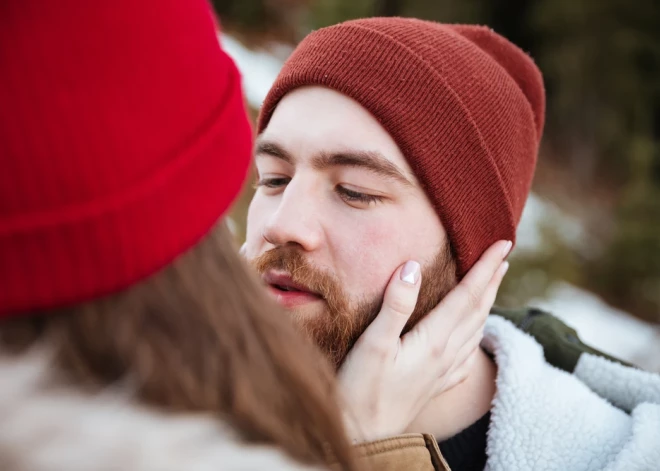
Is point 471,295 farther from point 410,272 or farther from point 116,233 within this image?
point 116,233

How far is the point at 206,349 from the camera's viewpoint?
2.84 ft

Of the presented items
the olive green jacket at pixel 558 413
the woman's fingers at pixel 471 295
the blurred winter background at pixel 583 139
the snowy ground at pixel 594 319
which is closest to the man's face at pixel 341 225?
the woman's fingers at pixel 471 295

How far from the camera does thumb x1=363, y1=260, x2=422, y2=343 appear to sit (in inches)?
72.1

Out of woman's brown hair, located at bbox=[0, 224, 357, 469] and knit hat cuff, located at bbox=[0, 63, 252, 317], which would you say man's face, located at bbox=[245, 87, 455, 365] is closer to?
woman's brown hair, located at bbox=[0, 224, 357, 469]

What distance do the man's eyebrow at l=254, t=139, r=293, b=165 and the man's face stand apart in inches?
0.7

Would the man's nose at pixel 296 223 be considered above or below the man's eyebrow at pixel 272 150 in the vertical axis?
below

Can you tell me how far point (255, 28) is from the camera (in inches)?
706

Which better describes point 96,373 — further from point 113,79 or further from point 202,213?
point 113,79

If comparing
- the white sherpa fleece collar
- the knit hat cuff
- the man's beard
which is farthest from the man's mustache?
the knit hat cuff

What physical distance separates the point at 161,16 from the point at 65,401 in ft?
1.92

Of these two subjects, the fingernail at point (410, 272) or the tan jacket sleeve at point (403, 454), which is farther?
the fingernail at point (410, 272)

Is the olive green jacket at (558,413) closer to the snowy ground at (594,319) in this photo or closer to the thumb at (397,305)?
the thumb at (397,305)

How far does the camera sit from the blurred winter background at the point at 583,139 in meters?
7.96

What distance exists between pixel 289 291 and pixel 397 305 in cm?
38
